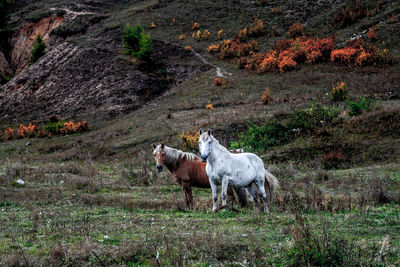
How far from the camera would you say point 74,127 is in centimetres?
3841

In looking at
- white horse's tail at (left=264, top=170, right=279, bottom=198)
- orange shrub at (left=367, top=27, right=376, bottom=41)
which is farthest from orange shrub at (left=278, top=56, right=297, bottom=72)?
white horse's tail at (left=264, top=170, right=279, bottom=198)

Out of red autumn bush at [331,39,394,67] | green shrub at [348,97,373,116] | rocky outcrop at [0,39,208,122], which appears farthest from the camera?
rocky outcrop at [0,39,208,122]

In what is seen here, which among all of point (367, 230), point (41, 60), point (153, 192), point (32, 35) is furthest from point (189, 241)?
point (32, 35)

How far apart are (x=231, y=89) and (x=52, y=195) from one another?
82.8ft

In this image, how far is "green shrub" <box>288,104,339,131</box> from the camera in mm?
22484

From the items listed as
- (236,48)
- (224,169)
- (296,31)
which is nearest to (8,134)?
(236,48)

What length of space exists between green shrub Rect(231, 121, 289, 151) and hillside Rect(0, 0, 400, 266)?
0.08 meters

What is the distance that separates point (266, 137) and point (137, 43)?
103 feet

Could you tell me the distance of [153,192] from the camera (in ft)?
50.1

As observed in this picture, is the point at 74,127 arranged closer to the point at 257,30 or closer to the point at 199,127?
the point at 199,127

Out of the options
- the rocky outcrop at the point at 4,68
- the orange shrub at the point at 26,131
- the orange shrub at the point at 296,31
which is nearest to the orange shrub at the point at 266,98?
the orange shrub at the point at 296,31

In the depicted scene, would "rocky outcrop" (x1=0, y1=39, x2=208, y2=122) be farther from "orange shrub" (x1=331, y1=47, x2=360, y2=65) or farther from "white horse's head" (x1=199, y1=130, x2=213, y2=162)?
"white horse's head" (x1=199, y1=130, x2=213, y2=162)

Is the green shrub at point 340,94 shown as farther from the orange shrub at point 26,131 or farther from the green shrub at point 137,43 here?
the orange shrub at point 26,131

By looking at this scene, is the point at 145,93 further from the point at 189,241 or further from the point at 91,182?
the point at 189,241
